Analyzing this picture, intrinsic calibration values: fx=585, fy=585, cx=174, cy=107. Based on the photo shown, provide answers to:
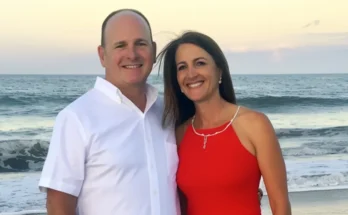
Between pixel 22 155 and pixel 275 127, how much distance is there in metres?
8.59

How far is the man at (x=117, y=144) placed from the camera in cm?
274

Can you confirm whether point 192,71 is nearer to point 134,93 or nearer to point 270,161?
point 134,93

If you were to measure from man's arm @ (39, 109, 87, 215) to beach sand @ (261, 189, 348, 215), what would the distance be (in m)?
4.70

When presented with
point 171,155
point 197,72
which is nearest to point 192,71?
point 197,72

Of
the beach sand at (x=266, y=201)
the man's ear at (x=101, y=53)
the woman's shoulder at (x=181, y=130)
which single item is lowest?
the beach sand at (x=266, y=201)

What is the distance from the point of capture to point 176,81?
3586mm

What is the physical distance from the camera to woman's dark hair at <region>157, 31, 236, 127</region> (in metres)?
3.40

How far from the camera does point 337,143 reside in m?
16.3

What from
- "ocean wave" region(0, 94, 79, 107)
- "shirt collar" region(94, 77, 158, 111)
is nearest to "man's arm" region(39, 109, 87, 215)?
"shirt collar" region(94, 77, 158, 111)

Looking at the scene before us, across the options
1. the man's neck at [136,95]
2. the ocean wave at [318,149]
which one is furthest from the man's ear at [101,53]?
the ocean wave at [318,149]

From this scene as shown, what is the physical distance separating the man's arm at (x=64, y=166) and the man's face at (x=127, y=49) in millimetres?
414

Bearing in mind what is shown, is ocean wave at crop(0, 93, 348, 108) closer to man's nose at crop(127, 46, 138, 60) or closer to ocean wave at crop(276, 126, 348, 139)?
ocean wave at crop(276, 126, 348, 139)

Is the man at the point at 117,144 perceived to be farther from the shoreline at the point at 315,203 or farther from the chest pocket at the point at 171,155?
the shoreline at the point at 315,203

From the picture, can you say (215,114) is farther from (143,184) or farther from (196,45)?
(143,184)
